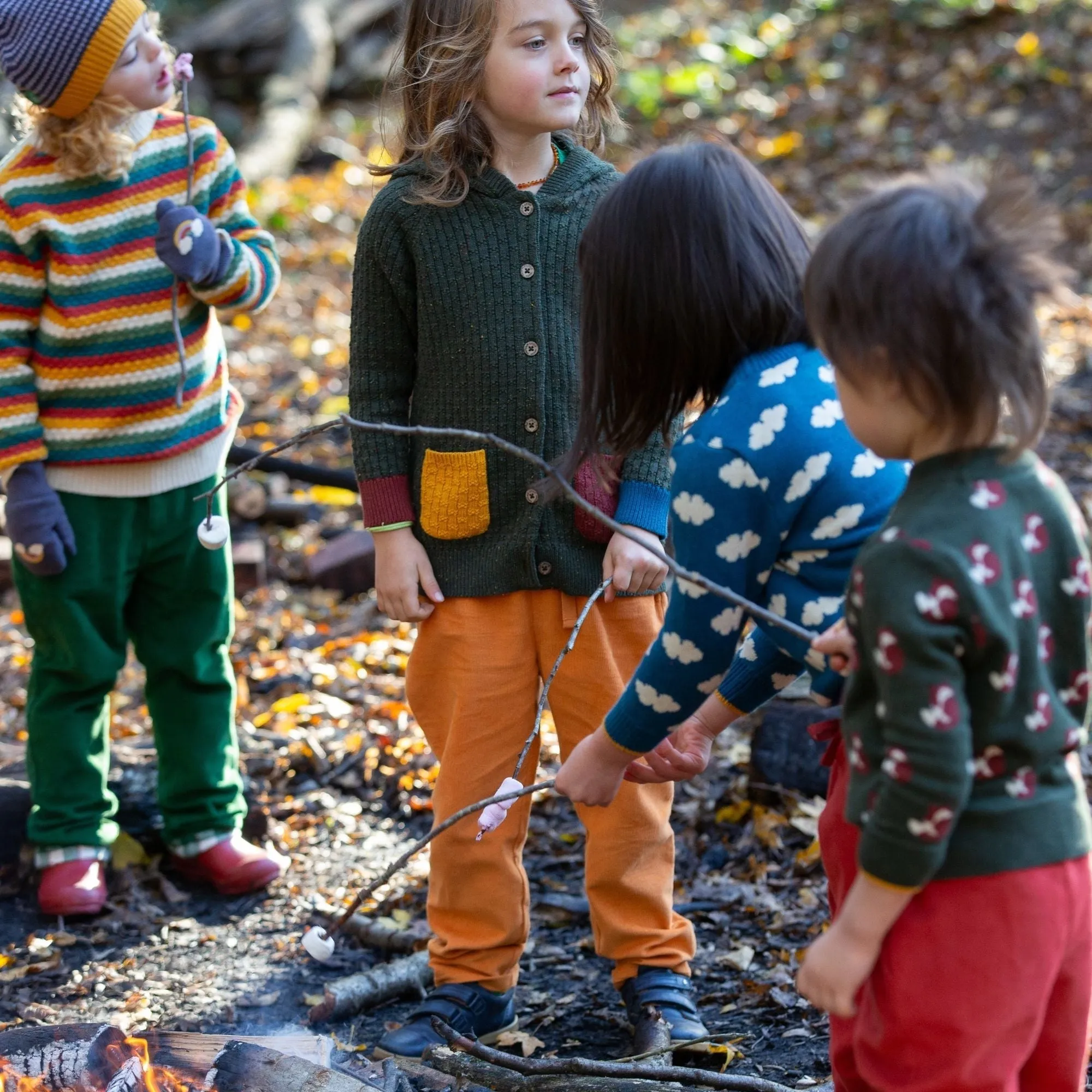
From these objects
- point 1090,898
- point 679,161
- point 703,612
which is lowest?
point 1090,898

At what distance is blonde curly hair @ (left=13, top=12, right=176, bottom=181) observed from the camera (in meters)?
3.21

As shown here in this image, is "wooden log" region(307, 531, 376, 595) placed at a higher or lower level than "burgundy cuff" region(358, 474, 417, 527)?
lower

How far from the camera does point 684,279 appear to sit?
6.52 ft

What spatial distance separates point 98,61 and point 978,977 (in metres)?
2.75

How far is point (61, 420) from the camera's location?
337 cm

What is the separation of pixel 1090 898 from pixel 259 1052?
1491mm

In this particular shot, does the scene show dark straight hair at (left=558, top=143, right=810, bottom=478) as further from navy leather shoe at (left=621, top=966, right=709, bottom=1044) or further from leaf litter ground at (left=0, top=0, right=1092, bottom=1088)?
navy leather shoe at (left=621, top=966, right=709, bottom=1044)

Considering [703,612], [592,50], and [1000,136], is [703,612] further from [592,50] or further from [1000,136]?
[1000,136]

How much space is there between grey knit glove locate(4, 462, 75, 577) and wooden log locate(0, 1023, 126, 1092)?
1258 millimetres

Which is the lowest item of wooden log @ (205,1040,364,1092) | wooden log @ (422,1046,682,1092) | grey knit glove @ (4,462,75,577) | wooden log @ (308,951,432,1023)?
wooden log @ (308,951,432,1023)

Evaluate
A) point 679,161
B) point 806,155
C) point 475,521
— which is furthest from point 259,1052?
point 806,155

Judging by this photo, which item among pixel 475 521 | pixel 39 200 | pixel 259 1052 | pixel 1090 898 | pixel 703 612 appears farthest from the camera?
pixel 39 200

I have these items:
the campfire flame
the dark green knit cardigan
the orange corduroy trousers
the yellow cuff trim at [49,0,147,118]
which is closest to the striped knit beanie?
the yellow cuff trim at [49,0,147,118]

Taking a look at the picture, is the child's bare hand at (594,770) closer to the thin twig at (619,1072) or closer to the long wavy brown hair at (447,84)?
the thin twig at (619,1072)
